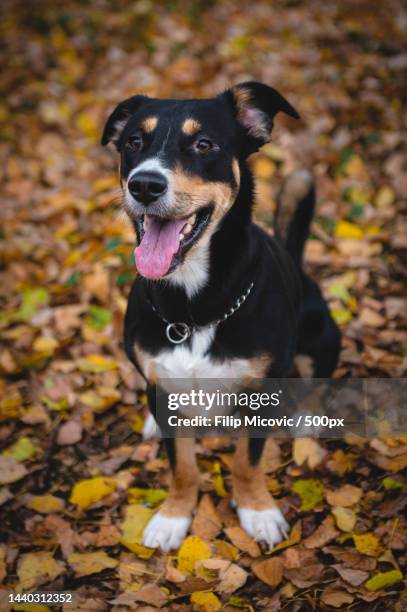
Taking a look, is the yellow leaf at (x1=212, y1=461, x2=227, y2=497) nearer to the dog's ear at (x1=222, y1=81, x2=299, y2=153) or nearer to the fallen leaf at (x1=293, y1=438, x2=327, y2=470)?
the fallen leaf at (x1=293, y1=438, x2=327, y2=470)

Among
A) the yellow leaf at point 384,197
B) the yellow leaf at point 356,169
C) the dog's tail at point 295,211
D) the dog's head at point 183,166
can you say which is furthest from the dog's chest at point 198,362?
the yellow leaf at point 356,169

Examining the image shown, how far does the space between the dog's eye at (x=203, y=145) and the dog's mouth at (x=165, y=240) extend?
0.29 meters

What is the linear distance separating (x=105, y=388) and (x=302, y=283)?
1.50 metres

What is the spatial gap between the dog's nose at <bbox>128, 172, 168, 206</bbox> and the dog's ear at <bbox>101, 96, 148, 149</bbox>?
0.80 metres

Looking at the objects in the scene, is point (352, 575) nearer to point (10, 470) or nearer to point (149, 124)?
point (10, 470)

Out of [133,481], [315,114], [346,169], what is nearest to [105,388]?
[133,481]

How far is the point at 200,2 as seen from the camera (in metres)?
8.00

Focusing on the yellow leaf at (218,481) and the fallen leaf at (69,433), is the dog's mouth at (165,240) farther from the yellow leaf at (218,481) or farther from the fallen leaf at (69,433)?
the fallen leaf at (69,433)

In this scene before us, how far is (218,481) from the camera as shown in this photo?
324 centimetres

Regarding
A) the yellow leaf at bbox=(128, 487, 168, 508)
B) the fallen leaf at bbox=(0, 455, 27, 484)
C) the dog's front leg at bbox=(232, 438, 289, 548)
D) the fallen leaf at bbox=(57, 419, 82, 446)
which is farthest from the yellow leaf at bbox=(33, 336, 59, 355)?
the dog's front leg at bbox=(232, 438, 289, 548)

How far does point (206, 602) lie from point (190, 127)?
2.22m

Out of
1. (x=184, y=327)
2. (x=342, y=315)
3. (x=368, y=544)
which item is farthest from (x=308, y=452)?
(x=342, y=315)

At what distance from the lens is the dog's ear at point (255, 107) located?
279 centimetres

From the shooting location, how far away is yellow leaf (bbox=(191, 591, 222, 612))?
2.61 metres
